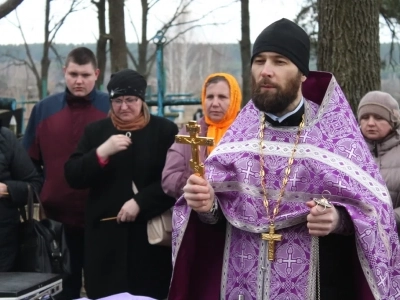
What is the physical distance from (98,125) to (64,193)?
56cm

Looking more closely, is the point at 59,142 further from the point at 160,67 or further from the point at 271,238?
the point at 160,67

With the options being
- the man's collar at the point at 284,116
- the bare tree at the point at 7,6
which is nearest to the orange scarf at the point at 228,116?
the man's collar at the point at 284,116

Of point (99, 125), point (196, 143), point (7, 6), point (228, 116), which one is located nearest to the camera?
point (196, 143)

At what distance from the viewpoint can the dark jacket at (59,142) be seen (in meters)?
4.71

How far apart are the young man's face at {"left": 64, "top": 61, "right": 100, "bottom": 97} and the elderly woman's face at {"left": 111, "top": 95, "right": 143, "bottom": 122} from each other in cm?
48

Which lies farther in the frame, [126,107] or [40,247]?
[126,107]

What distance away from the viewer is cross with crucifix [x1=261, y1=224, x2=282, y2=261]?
8.94ft

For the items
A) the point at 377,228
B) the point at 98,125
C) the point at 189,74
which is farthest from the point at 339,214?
the point at 189,74

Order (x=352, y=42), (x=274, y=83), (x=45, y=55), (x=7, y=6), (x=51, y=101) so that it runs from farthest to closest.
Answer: (x=45, y=55), (x=7, y=6), (x=352, y=42), (x=51, y=101), (x=274, y=83)

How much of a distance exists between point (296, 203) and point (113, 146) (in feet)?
5.54

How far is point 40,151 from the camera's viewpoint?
487 cm

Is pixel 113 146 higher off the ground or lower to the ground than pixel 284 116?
lower

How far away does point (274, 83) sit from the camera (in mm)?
2723

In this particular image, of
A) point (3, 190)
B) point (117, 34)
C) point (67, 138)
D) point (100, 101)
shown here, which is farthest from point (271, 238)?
point (117, 34)
